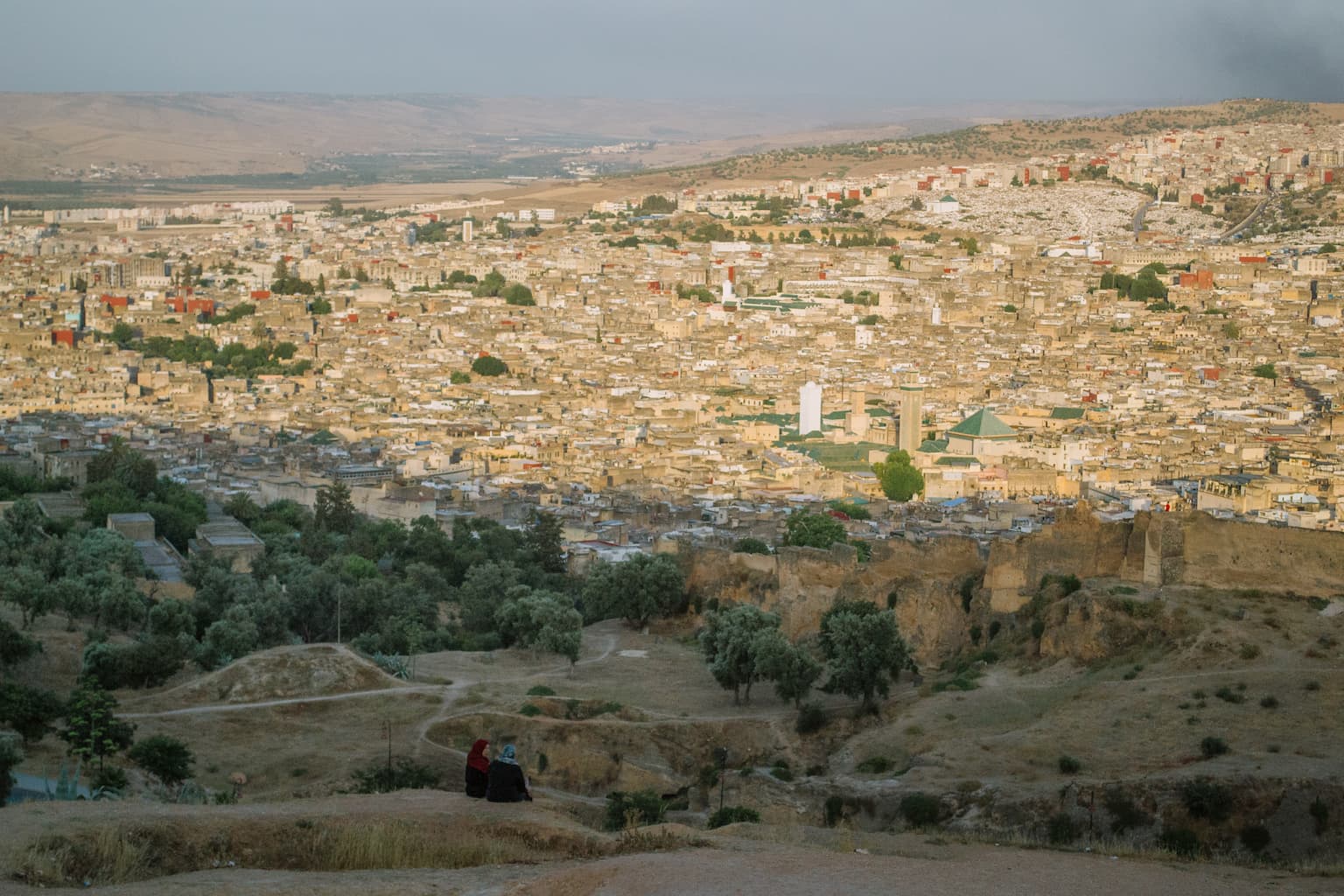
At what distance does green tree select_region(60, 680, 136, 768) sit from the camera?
484 inches

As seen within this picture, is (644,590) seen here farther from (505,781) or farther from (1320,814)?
(505,781)

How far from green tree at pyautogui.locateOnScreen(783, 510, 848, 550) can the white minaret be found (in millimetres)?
13969

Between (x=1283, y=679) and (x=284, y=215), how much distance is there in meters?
97.4

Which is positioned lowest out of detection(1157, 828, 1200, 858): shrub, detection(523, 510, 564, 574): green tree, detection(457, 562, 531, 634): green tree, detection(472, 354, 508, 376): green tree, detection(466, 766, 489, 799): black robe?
detection(472, 354, 508, 376): green tree

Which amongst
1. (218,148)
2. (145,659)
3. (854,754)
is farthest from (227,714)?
(218,148)

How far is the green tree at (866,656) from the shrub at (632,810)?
105 inches

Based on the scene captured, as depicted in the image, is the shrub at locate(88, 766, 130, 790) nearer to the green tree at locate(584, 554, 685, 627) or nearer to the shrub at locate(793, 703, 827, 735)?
the shrub at locate(793, 703, 827, 735)

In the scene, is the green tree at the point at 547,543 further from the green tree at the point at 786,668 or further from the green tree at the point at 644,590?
the green tree at the point at 786,668

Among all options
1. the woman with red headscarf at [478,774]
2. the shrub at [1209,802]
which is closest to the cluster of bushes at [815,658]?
the shrub at [1209,802]

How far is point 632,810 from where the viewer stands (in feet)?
36.2

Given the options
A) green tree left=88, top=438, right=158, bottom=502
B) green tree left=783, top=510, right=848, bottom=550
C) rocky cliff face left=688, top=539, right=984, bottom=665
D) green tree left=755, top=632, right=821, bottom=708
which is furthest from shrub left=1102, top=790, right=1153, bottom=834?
green tree left=88, top=438, right=158, bottom=502

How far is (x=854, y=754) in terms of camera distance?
44.0 ft

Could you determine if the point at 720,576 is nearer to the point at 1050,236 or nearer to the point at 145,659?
the point at 145,659

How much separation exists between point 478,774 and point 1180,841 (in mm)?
3756
